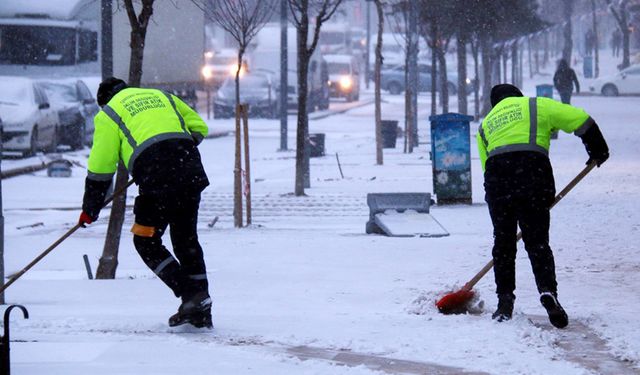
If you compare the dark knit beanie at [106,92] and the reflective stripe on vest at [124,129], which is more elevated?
the dark knit beanie at [106,92]

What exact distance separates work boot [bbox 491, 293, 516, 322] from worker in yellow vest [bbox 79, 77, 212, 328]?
Answer: 1.72 metres

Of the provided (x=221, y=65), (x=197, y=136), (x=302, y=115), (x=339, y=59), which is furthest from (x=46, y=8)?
(x=339, y=59)

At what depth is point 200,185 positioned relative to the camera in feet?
26.2

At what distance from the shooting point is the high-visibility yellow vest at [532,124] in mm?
8117

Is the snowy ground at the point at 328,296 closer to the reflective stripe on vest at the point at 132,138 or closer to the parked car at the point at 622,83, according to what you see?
the reflective stripe on vest at the point at 132,138

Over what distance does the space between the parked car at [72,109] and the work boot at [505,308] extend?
2148 cm

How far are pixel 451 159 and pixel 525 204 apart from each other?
9.22 meters

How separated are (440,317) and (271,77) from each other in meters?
38.1

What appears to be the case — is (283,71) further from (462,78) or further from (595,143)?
(595,143)

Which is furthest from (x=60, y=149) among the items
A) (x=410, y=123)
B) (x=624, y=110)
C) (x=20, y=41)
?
(x=624, y=110)

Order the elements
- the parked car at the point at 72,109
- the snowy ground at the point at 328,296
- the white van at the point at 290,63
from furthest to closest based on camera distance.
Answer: the white van at the point at 290,63, the parked car at the point at 72,109, the snowy ground at the point at 328,296

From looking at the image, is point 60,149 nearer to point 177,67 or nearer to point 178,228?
point 177,67

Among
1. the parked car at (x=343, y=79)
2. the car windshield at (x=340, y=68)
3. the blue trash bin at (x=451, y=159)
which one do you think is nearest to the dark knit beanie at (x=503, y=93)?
the blue trash bin at (x=451, y=159)

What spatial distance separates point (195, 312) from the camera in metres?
7.89
